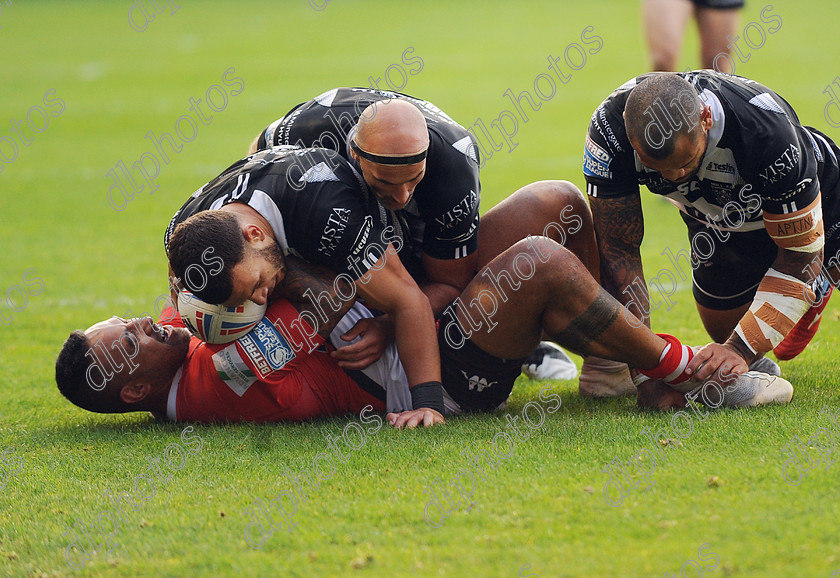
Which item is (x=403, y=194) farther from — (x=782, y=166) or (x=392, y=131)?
(x=782, y=166)

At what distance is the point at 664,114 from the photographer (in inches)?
156

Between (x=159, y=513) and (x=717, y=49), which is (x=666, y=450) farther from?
(x=717, y=49)

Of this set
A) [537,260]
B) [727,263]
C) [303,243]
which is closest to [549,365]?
[727,263]

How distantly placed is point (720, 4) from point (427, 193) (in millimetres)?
5470

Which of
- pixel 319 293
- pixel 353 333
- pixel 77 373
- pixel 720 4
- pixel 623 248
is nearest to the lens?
pixel 319 293

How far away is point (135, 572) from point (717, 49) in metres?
7.32

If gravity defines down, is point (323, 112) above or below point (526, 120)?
above

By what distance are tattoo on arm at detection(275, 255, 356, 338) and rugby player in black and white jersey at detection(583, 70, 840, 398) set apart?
1386 mm

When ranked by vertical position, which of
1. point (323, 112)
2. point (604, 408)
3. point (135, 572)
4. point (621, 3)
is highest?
point (323, 112)

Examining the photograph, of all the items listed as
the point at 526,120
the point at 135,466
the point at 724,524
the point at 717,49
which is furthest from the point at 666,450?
the point at 526,120

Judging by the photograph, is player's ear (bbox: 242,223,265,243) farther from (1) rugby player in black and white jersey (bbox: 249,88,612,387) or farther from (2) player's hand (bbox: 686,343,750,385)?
(2) player's hand (bbox: 686,343,750,385)

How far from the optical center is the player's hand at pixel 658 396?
4.25 metres

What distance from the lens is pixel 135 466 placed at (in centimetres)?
402

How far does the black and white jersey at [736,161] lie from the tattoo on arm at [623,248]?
71 millimetres
